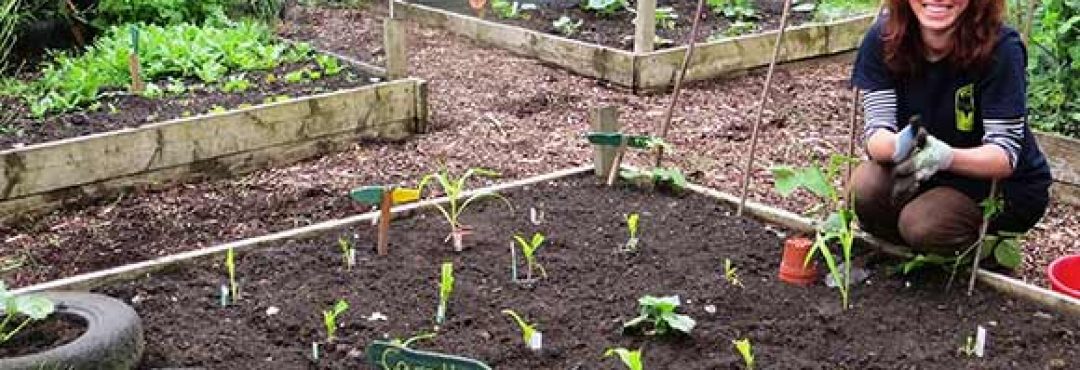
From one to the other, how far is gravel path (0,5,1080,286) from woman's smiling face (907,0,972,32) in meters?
1.04

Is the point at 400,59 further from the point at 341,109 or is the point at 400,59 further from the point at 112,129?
the point at 112,129

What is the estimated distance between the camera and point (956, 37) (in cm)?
312

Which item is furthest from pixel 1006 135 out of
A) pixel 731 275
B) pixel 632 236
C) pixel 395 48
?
pixel 395 48

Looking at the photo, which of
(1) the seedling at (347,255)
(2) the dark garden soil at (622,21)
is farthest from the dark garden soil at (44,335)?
(2) the dark garden soil at (622,21)

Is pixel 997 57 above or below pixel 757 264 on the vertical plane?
above

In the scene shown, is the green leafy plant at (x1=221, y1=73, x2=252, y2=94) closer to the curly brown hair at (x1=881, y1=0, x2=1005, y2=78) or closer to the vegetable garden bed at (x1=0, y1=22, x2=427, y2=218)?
the vegetable garden bed at (x1=0, y1=22, x2=427, y2=218)

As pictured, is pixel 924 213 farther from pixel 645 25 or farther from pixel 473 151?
pixel 645 25

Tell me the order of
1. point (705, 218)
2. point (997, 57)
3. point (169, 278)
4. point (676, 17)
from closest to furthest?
1. point (997, 57)
2. point (169, 278)
3. point (705, 218)
4. point (676, 17)

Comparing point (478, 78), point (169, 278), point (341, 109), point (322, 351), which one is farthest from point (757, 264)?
point (478, 78)

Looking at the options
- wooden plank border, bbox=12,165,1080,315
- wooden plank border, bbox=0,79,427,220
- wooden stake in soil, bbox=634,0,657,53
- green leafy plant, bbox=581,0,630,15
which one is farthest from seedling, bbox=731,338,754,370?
green leafy plant, bbox=581,0,630,15

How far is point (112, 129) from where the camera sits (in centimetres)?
460

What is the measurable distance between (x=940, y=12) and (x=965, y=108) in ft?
0.95

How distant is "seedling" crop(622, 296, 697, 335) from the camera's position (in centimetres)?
291

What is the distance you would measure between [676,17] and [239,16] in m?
2.37
